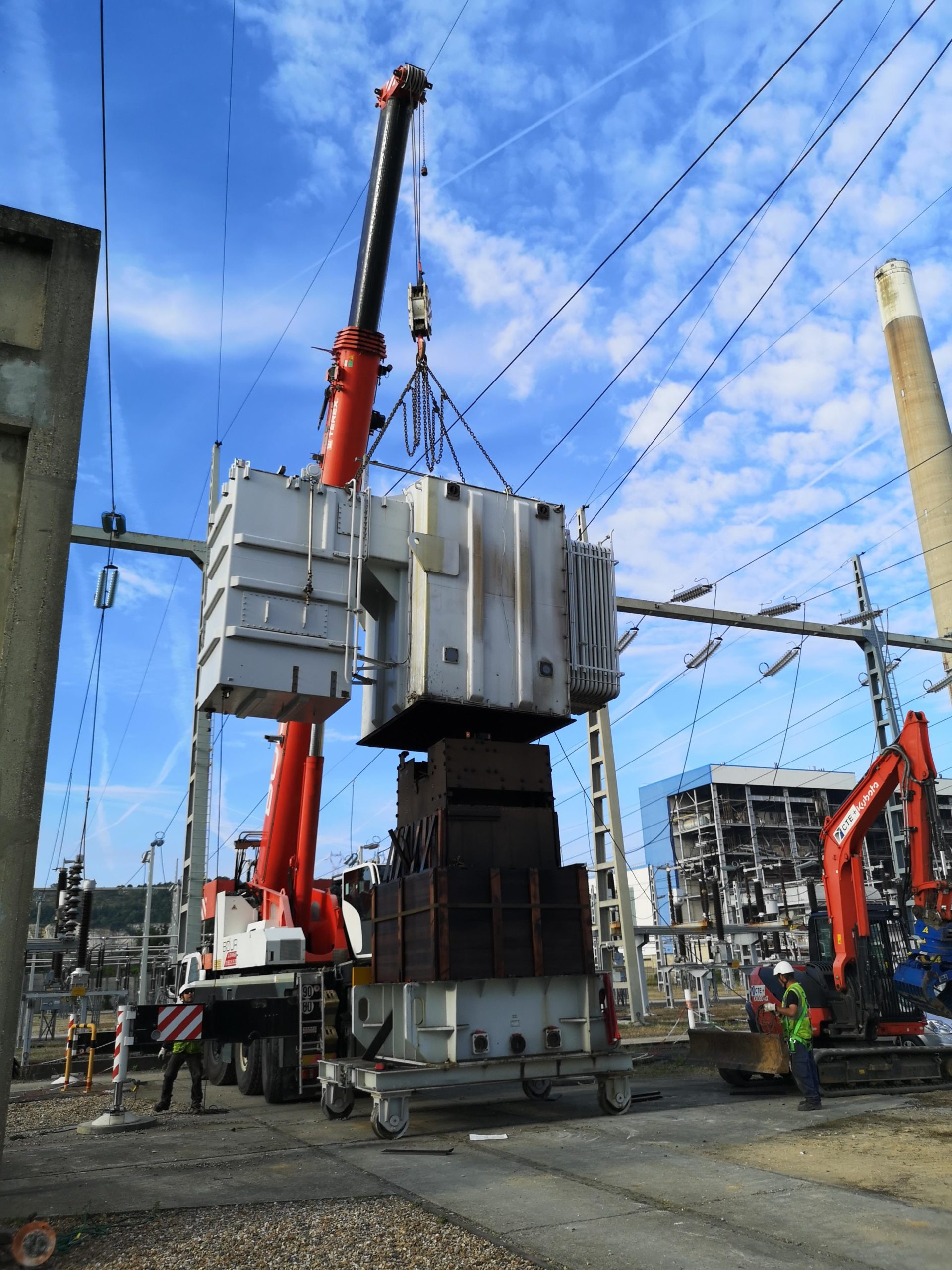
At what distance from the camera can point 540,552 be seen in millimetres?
11312

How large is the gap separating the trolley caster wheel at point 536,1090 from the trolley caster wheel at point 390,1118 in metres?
2.79

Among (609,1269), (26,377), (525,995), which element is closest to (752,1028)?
(525,995)

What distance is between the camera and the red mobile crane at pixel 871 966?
11117mm

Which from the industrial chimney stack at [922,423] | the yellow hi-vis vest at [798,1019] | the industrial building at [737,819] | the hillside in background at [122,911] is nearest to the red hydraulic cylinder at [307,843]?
the yellow hi-vis vest at [798,1019]

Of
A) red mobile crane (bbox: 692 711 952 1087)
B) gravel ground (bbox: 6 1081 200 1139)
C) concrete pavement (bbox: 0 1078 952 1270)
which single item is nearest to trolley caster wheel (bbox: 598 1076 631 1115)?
concrete pavement (bbox: 0 1078 952 1270)

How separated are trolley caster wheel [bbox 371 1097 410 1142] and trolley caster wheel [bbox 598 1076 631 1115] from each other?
2344 mm

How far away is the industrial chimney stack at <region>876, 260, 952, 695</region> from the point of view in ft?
131

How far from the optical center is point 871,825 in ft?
39.7

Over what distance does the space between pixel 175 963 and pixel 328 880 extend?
4839 millimetres

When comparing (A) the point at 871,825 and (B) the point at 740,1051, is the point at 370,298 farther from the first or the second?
(B) the point at 740,1051

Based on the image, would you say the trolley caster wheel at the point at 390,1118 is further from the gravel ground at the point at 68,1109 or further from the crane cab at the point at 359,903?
the gravel ground at the point at 68,1109

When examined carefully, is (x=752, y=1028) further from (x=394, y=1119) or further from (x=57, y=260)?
(x=57, y=260)

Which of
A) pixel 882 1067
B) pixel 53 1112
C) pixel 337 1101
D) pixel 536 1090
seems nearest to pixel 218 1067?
pixel 53 1112

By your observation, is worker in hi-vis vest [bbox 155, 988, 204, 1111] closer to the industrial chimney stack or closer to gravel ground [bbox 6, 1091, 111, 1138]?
gravel ground [bbox 6, 1091, 111, 1138]
